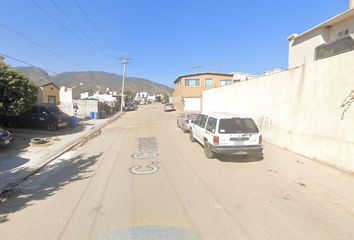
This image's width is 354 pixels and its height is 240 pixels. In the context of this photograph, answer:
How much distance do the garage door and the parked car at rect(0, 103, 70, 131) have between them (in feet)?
73.9

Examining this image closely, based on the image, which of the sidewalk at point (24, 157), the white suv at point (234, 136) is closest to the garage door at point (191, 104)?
the sidewalk at point (24, 157)

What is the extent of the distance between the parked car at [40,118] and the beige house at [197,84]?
2254cm

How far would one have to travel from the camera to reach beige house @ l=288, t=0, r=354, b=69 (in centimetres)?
735

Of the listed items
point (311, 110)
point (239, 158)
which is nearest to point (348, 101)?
point (311, 110)

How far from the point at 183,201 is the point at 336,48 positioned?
794cm

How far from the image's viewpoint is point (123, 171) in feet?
18.4

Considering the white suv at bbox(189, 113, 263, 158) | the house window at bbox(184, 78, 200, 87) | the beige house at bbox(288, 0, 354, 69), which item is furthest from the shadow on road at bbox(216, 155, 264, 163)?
the house window at bbox(184, 78, 200, 87)

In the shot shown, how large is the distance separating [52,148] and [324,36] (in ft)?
56.9

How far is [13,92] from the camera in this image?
33.5ft

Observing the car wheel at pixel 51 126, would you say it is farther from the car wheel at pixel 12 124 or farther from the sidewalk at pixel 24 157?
the car wheel at pixel 12 124

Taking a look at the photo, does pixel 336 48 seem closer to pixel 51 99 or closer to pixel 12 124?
pixel 12 124

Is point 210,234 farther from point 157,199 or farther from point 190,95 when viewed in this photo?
point 190,95

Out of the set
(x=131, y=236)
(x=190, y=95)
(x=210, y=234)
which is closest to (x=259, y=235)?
(x=210, y=234)

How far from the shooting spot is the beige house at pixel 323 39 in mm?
7346
